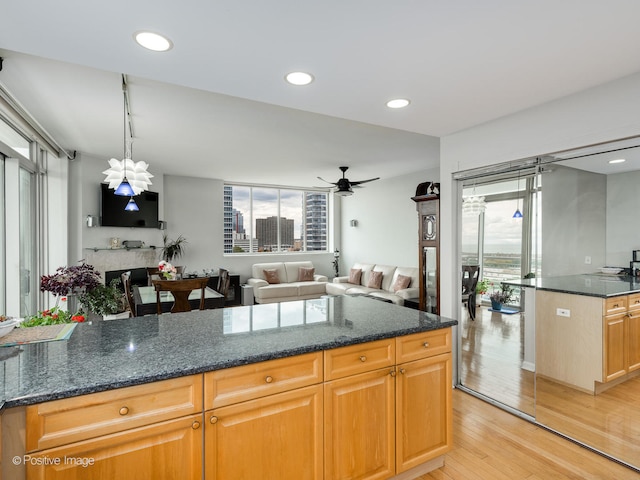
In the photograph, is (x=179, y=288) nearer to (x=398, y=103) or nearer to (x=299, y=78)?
(x=299, y=78)

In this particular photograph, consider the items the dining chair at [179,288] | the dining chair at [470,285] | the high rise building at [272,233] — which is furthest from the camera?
the high rise building at [272,233]

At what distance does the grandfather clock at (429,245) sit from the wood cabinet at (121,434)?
3.42 meters

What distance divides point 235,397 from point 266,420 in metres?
0.20

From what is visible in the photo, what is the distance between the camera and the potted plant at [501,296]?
2963mm

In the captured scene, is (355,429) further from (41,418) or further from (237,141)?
(237,141)

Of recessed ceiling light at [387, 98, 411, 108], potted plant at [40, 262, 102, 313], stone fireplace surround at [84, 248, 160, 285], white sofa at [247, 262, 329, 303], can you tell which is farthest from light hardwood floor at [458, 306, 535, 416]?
stone fireplace surround at [84, 248, 160, 285]

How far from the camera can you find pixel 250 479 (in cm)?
151

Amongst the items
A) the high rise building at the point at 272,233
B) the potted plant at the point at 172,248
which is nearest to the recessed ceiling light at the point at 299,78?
the potted plant at the point at 172,248

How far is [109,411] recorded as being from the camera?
1252 mm

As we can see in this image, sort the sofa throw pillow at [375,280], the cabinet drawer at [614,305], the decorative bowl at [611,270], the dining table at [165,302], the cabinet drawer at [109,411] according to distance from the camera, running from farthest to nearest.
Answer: the sofa throw pillow at [375,280] < the dining table at [165,302] < the cabinet drawer at [614,305] < the decorative bowl at [611,270] < the cabinet drawer at [109,411]

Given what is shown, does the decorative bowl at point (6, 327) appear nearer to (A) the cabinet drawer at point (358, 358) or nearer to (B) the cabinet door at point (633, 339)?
(A) the cabinet drawer at point (358, 358)

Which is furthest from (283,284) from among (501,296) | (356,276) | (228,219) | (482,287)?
(501,296)

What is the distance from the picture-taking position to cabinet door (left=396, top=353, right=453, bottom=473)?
1927 millimetres

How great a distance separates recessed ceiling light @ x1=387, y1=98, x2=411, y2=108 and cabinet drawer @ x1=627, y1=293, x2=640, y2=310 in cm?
215
